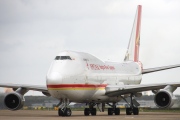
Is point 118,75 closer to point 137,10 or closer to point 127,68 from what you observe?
point 127,68

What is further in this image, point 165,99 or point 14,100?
point 14,100

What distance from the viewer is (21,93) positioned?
2012 inches

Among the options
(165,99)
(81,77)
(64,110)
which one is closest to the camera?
(64,110)

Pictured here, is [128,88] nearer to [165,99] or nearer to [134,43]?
[165,99]

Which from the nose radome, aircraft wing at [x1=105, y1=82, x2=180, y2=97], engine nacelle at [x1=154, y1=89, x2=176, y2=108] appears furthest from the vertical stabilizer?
the nose radome

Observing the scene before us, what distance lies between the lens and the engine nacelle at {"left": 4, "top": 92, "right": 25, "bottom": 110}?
163 feet

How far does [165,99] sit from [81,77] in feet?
23.7

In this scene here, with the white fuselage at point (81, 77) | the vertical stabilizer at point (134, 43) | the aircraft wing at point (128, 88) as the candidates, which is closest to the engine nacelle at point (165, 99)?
the aircraft wing at point (128, 88)

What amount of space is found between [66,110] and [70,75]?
286 centimetres

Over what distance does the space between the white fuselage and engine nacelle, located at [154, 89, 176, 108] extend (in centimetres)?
597

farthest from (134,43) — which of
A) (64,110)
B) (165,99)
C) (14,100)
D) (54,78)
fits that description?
(54,78)

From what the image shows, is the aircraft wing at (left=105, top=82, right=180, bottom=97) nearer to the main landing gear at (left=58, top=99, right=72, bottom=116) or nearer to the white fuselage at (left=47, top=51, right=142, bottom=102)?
the white fuselage at (left=47, top=51, right=142, bottom=102)

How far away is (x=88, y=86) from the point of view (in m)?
48.6

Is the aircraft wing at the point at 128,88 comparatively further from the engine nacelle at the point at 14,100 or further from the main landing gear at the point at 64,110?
the engine nacelle at the point at 14,100
